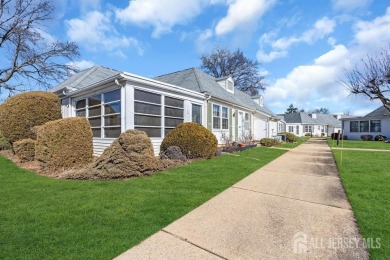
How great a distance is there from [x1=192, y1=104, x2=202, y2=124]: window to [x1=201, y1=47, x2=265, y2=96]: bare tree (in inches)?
1044

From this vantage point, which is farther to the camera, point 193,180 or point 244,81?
point 244,81

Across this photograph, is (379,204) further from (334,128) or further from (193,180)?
(334,128)

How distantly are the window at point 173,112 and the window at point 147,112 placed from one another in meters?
0.51

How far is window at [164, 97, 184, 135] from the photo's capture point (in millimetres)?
10627

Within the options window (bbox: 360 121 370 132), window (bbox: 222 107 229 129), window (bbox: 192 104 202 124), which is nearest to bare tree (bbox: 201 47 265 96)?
window (bbox: 360 121 370 132)

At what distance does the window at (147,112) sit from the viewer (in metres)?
9.19

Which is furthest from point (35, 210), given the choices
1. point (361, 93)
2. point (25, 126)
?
point (361, 93)

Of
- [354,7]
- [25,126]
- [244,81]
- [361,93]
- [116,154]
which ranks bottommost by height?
[116,154]

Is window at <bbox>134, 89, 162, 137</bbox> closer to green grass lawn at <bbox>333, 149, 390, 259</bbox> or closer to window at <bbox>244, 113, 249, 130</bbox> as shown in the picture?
green grass lawn at <bbox>333, 149, 390, 259</bbox>

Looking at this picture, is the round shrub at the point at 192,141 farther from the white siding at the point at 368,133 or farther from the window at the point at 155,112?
the white siding at the point at 368,133

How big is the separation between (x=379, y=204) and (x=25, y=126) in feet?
41.7

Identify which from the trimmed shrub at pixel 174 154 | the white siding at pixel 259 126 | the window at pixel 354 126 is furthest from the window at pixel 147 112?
the window at pixel 354 126

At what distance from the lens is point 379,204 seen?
3889 millimetres

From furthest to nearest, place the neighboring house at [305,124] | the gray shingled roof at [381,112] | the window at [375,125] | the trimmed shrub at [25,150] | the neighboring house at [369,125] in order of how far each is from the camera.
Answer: the neighboring house at [305,124] < the window at [375,125] < the neighboring house at [369,125] < the gray shingled roof at [381,112] < the trimmed shrub at [25,150]
